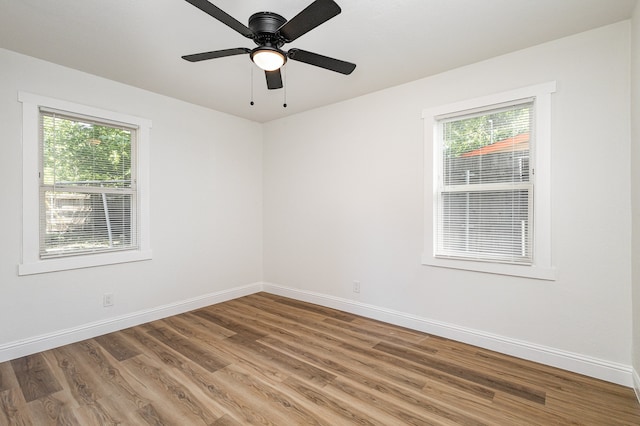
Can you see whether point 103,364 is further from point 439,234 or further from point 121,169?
point 439,234

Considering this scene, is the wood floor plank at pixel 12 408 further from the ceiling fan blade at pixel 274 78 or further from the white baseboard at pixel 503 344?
the white baseboard at pixel 503 344

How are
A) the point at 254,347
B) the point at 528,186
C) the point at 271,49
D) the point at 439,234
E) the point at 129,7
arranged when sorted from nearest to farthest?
1. the point at 271,49
2. the point at 129,7
3. the point at 528,186
4. the point at 254,347
5. the point at 439,234

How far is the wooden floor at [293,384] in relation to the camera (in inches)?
75.7

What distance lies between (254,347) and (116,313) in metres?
1.64

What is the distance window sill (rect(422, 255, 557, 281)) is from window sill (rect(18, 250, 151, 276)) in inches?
125

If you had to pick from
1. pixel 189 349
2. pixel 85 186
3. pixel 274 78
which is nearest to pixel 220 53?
pixel 274 78

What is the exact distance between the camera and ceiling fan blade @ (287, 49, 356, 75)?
6.70ft

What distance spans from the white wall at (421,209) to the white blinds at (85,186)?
1965mm

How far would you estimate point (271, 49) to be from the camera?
194 cm

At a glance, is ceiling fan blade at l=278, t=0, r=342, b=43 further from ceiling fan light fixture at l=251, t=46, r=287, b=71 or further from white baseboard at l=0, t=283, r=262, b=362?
white baseboard at l=0, t=283, r=262, b=362

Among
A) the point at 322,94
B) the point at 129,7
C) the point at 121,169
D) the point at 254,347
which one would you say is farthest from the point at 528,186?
the point at 121,169

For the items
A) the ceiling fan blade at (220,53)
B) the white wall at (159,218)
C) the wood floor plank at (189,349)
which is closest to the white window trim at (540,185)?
the ceiling fan blade at (220,53)

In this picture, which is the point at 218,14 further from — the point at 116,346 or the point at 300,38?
the point at 116,346

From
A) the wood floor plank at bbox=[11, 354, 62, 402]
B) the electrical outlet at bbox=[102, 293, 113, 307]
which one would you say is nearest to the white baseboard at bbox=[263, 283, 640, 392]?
the electrical outlet at bbox=[102, 293, 113, 307]
